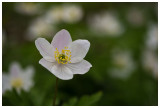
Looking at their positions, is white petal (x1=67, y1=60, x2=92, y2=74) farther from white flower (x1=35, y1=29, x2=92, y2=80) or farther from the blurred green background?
the blurred green background

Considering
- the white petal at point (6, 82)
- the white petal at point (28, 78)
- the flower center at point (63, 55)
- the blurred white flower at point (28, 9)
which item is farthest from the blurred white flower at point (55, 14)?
the flower center at point (63, 55)

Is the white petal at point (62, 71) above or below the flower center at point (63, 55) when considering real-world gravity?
below

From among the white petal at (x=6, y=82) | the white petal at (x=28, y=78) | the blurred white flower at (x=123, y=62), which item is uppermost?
the white petal at (x=6, y=82)

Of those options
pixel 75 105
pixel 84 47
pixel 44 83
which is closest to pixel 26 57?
pixel 44 83

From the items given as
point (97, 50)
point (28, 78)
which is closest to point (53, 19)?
point (97, 50)

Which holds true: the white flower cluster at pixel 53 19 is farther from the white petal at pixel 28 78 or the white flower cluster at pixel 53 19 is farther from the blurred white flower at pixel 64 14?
the white petal at pixel 28 78

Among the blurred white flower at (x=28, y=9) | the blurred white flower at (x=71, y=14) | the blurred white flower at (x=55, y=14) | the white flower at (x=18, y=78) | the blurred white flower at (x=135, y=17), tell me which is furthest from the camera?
the blurred white flower at (x=135, y=17)
